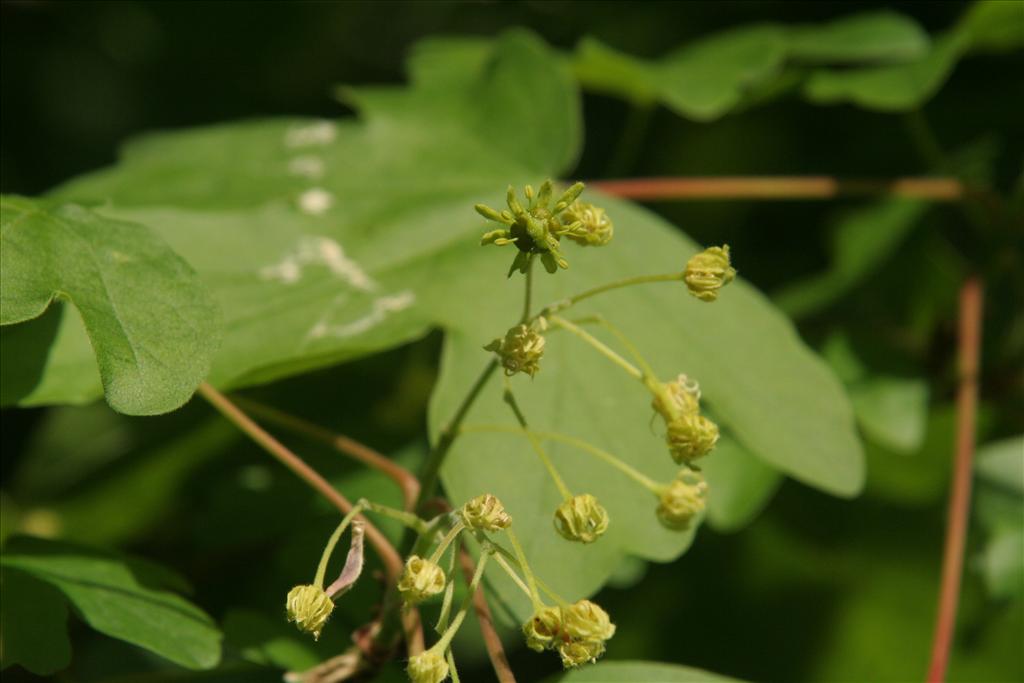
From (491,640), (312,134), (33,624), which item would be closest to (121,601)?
(33,624)

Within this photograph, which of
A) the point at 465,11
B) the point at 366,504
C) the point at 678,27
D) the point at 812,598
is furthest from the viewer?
the point at 465,11

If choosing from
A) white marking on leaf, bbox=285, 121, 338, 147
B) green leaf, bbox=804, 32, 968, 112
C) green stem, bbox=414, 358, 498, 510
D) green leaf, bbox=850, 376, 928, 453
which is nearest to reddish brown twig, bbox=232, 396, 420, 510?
green stem, bbox=414, 358, 498, 510

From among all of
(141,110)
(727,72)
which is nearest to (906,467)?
(727,72)

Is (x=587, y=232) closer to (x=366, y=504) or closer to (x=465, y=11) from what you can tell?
(x=366, y=504)

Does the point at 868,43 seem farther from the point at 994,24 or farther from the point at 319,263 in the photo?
the point at 319,263

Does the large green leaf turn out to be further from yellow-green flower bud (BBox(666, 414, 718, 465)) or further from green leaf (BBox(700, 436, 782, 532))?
yellow-green flower bud (BBox(666, 414, 718, 465))
